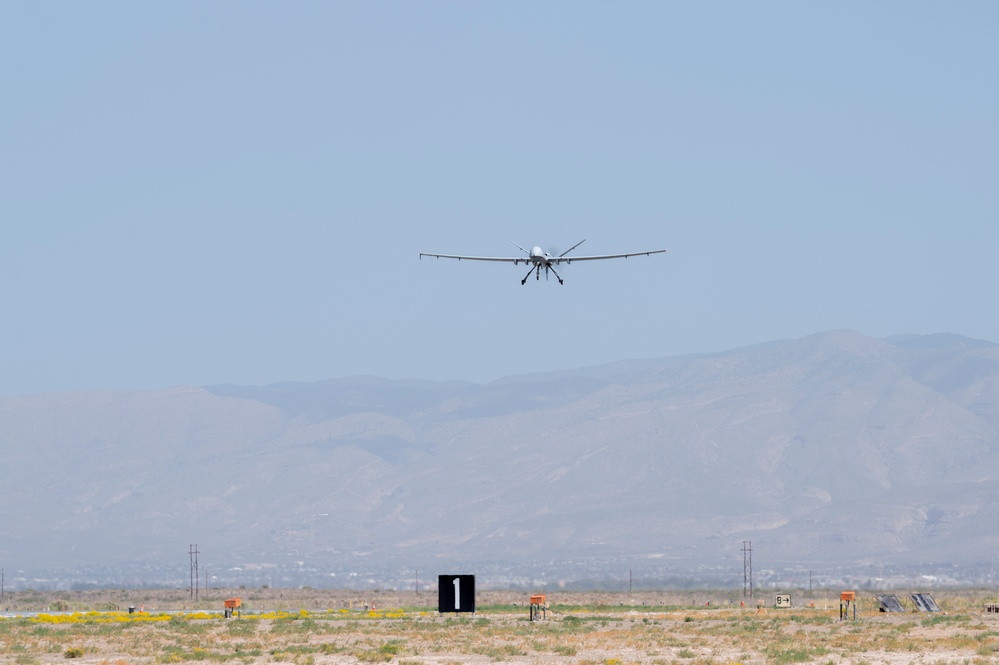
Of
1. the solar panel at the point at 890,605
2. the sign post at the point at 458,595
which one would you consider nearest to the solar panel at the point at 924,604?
the solar panel at the point at 890,605

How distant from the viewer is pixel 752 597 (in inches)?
5027

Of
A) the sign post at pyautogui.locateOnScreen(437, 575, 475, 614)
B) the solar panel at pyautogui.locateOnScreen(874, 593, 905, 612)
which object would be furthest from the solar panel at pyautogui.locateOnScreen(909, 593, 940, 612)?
the sign post at pyautogui.locateOnScreen(437, 575, 475, 614)

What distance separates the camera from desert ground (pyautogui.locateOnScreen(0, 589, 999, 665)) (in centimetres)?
6438

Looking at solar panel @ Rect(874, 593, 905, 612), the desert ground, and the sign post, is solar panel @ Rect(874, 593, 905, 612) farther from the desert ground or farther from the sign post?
the sign post

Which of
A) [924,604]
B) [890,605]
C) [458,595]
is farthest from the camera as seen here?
[924,604]

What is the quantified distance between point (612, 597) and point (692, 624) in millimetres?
45331

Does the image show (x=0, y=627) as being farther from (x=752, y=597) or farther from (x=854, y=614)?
(x=752, y=597)

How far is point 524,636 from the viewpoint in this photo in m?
73.3

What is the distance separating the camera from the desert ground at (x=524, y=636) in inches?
2534

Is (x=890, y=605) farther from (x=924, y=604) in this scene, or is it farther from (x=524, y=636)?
(x=524, y=636)

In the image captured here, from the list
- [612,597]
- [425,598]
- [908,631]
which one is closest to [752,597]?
[612,597]

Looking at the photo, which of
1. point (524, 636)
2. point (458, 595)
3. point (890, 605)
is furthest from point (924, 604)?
point (524, 636)

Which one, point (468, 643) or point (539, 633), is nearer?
point (468, 643)

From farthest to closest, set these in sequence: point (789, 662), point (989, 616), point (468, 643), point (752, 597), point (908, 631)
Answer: point (752, 597) → point (989, 616) → point (908, 631) → point (468, 643) → point (789, 662)
